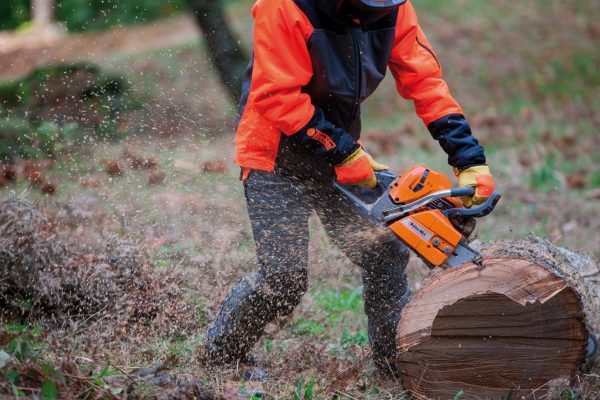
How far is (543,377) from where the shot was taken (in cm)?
321

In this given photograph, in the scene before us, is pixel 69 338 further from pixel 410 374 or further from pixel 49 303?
pixel 410 374

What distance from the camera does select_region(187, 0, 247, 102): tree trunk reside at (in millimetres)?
8094

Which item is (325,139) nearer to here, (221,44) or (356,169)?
(356,169)

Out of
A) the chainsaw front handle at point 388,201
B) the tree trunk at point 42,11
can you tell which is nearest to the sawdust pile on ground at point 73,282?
the chainsaw front handle at point 388,201

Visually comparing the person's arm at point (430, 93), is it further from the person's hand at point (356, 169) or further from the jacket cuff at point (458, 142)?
the person's hand at point (356, 169)

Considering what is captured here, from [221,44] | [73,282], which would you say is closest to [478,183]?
[73,282]

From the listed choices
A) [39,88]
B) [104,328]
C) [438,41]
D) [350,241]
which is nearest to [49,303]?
[104,328]

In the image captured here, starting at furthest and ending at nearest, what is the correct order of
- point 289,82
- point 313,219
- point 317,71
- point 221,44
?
1. point 221,44
2. point 313,219
3. point 317,71
4. point 289,82

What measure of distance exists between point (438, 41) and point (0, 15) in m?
11.2

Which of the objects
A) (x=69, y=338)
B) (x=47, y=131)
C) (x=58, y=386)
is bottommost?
(x=47, y=131)

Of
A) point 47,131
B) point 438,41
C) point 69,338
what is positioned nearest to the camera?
point 69,338

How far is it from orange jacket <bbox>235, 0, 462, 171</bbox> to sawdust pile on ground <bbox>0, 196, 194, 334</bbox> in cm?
105

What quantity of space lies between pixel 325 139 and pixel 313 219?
1.36 metres

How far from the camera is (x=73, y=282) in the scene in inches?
151
